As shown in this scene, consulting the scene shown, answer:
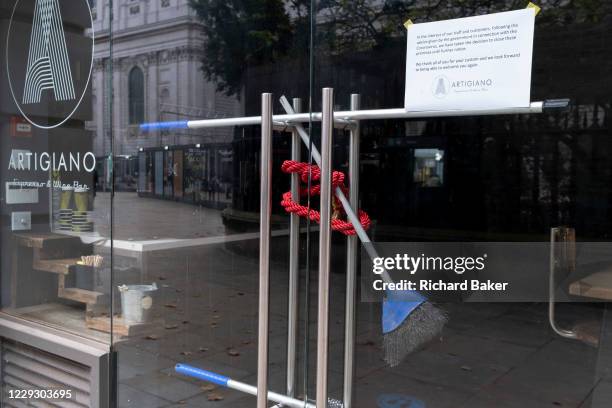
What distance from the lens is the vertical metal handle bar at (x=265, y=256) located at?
214cm

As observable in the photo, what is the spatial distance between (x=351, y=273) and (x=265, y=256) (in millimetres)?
Answer: 326

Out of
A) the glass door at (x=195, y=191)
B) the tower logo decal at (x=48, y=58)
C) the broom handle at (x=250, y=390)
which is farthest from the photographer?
the tower logo decal at (x=48, y=58)

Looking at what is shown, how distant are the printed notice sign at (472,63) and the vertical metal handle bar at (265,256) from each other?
0.51m

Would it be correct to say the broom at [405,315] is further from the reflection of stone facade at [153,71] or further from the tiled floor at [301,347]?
the reflection of stone facade at [153,71]

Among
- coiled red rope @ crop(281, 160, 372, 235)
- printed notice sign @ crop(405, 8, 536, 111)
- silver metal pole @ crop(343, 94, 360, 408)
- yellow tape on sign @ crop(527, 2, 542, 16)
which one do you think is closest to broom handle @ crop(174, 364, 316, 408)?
silver metal pole @ crop(343, 94, 360, 408)

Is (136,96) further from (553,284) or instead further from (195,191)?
(553,284)

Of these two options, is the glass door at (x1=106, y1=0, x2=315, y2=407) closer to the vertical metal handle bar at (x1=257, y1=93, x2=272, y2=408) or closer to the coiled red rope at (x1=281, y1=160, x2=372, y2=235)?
the coiled red rope at (x1=281, y1=160, x2=372, y2=235)

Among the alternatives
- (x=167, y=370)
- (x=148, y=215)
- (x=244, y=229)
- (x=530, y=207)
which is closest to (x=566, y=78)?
(x=530, y=207)

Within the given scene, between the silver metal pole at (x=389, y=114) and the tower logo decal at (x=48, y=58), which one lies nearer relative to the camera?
the silver metal pole at (x=389, y=114)

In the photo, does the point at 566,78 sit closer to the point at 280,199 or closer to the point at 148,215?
the point at 280,199

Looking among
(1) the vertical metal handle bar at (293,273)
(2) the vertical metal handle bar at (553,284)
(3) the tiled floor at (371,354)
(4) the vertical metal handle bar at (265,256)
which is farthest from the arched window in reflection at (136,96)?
(2) the vertical metal handle bar at (553,284)

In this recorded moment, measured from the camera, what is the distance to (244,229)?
2980 millimetres

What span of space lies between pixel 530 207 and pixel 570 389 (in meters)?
0.65

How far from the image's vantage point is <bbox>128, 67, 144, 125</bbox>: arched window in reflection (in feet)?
11.1
